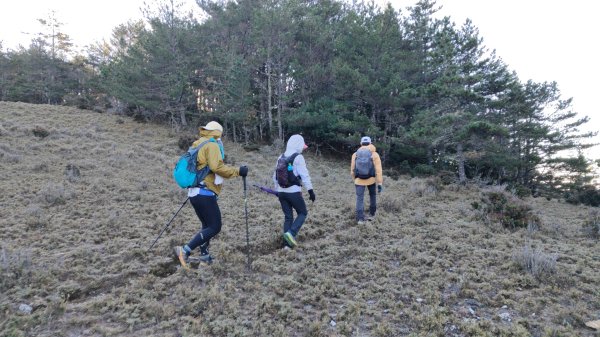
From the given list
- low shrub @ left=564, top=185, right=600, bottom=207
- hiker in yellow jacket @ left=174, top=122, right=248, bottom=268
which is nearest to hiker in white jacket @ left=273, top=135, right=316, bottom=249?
hiker in yellow jacket @ left=174, top=122, right=248, bottom=268

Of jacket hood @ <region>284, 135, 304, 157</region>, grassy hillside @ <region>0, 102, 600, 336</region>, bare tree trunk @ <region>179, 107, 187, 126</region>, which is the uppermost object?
bare tree trunk @ <region>179, 107, 187, 126</region>

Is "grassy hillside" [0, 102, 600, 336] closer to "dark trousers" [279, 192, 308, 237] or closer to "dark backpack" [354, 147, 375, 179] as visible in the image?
"dark trousers" [279, 192, 308, 237]

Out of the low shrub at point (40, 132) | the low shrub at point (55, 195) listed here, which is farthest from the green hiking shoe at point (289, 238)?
the low shrub at point (40, 132)

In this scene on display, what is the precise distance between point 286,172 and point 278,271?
146cm

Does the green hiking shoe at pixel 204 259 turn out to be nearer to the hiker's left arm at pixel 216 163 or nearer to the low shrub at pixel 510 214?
the hiker's left arm at pixel 216 163

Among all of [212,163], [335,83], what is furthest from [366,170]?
[335,83]

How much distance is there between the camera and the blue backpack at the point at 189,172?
439cm

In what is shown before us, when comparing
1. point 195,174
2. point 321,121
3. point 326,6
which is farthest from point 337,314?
point 326,6

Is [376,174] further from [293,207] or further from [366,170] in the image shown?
[293,207]

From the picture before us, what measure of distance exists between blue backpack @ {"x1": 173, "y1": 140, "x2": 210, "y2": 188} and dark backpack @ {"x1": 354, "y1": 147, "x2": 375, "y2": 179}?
144 inches

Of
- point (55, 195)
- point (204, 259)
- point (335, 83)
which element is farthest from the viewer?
point (335, 83)

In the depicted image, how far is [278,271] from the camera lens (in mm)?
4949

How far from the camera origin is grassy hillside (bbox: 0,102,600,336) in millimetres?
3619

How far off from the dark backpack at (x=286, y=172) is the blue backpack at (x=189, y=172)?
128cm
